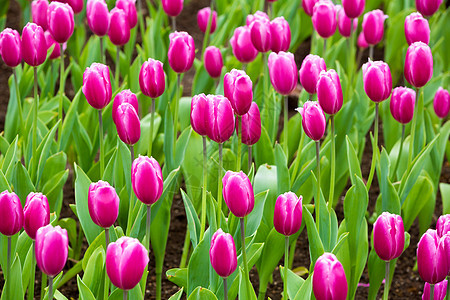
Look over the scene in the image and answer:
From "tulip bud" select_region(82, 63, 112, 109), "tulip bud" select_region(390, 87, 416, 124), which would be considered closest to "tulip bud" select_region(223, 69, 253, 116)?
"tulip bud" select_region(82, 63, 112, 109)

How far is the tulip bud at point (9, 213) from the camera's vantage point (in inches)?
56.3

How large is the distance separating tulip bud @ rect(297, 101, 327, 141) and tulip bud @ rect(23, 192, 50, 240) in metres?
0.53

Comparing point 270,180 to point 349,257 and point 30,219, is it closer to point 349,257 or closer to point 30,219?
point 349,257

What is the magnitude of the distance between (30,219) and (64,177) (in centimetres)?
68

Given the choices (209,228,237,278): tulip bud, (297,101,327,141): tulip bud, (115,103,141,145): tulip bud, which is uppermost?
(297,101,327,141): tulip bud

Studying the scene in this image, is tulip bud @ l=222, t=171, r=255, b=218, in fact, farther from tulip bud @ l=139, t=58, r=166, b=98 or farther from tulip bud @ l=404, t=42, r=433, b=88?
tulip bud @ l=404, t=42, r=433, b=88

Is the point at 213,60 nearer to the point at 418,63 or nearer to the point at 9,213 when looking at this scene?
the point at 418,63

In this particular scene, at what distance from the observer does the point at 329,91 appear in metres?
1.66

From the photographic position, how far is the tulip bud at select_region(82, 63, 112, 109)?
1760mm

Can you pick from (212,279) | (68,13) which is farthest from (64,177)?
(212,279)

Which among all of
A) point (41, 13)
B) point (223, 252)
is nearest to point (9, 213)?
point (223, 252)

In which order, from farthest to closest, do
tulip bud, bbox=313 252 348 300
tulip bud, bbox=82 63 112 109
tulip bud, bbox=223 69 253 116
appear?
tulip bud, bbox=82 63 112 109
tulip bud, bbox=223 69 253 116
tulip bud, bbox=313 252 348 300

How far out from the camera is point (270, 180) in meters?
2.12

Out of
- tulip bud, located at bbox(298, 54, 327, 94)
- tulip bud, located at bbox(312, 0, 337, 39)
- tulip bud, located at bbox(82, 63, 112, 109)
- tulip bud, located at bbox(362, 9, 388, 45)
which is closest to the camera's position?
tulip bud, located at bbox(82, 63, 112, 109)
